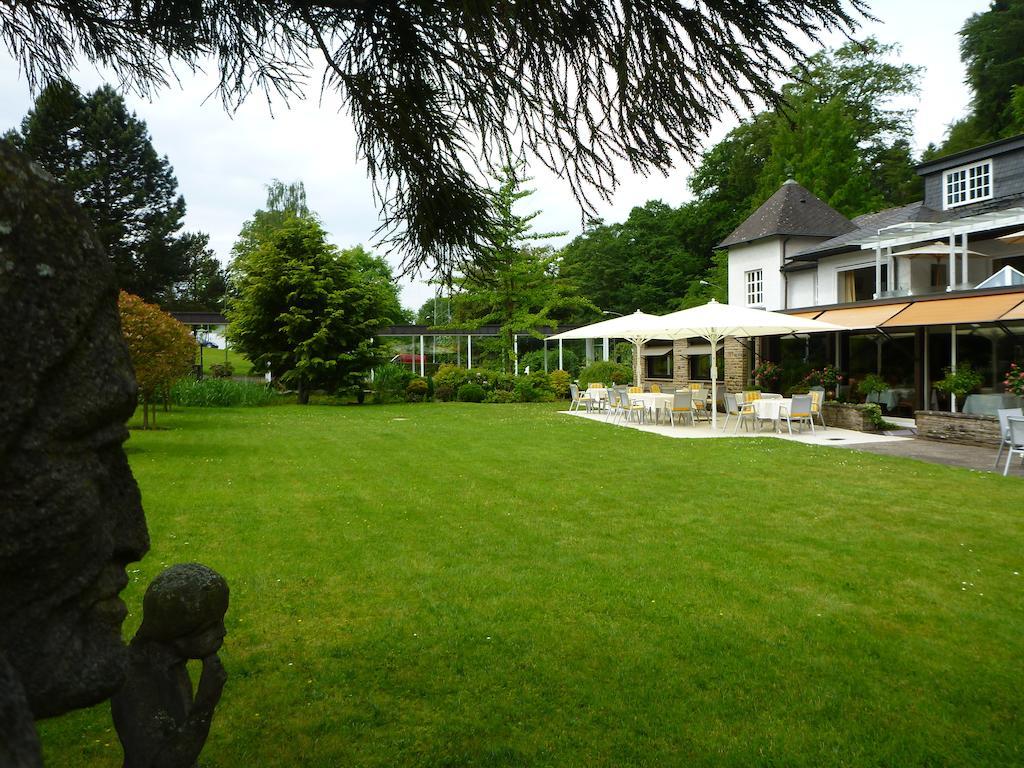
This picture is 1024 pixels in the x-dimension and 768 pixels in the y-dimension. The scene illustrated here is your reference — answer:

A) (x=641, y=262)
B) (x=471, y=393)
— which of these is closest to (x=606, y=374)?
(x=471, y=393)

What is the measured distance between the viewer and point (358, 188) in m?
3.59

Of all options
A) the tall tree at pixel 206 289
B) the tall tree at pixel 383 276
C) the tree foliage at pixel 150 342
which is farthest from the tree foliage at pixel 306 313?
the tall tree at pixel 206 289

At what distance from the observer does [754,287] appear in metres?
27.9

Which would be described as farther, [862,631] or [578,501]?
[578,501]

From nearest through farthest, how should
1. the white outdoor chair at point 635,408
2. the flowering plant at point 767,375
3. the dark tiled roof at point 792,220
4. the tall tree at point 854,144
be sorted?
1. the white outdoor chair at point 635,408
2. the flowering plant at point 767,375
3. the dark tiled roof at point 792,220
4. the tall tree at point 854,144

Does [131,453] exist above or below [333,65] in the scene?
below

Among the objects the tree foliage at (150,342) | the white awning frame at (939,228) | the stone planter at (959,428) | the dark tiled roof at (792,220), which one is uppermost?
the dark tiled roof at (792,220)

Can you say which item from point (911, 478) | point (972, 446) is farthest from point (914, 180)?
point (911, 478)

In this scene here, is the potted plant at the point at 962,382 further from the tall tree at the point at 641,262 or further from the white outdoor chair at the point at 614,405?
the tall tree at the point at 641,262

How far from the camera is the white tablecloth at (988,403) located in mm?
15367

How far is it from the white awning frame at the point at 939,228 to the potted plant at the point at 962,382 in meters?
4.12

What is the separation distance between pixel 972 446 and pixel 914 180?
28.9m

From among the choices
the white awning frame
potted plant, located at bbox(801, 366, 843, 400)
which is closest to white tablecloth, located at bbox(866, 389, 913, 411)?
potted plant, located at bbox(801, 366, 843, 400)

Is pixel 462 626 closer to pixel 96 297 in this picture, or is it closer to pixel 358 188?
pixel 358 188
